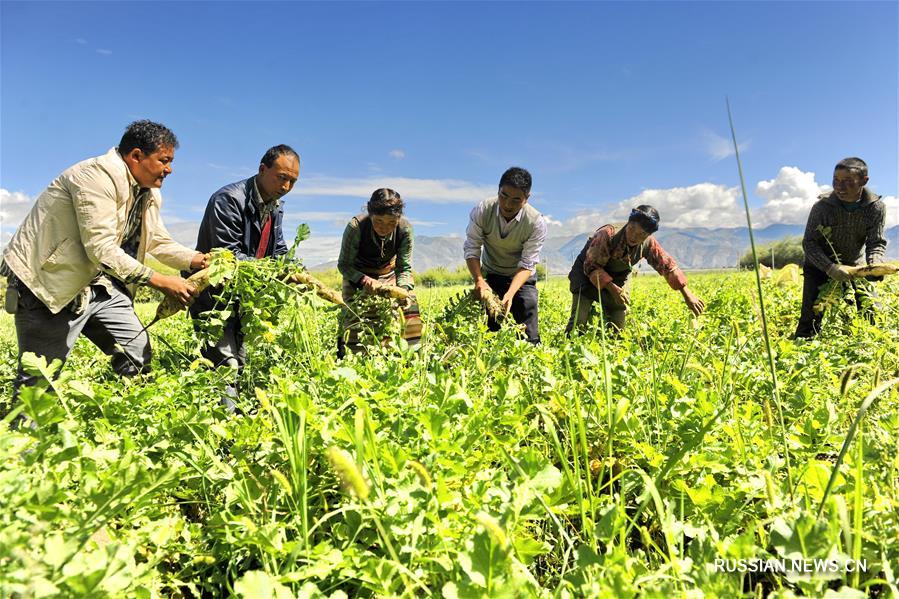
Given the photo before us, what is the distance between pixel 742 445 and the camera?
5.85 ft

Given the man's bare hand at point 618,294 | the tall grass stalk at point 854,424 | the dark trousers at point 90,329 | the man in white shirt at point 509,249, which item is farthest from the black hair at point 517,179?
the tall grass stalk at point 854,424

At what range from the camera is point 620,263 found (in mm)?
5145

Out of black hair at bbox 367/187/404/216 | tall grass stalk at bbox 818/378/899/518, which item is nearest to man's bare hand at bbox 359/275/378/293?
black hair at bbox 367/187/404/216

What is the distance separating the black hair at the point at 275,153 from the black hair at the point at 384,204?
795mm

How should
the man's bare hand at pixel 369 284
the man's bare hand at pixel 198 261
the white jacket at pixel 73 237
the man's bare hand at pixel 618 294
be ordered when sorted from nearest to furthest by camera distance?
the white jacket at pixel 73 237, the man's bare hand at pixel 198 261, the man's bare hand at pixel 369 284, the man's bare hand at pixel 618 294

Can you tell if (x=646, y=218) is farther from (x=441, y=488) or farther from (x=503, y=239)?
(x=441, y=488)

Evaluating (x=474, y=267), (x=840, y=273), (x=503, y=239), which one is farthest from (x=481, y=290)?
(x=840, y=273)

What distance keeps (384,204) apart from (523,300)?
188 cm

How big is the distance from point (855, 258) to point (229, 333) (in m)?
6.16

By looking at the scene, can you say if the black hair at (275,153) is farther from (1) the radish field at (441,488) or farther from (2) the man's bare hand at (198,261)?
(1) the radish field at (441,488)

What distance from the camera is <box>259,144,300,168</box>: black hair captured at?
3646 mm

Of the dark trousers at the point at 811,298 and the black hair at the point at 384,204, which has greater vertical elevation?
the black hair at the point at 384,204

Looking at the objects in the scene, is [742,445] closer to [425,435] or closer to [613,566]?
[613,566]

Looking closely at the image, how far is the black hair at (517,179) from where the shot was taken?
459 cm
